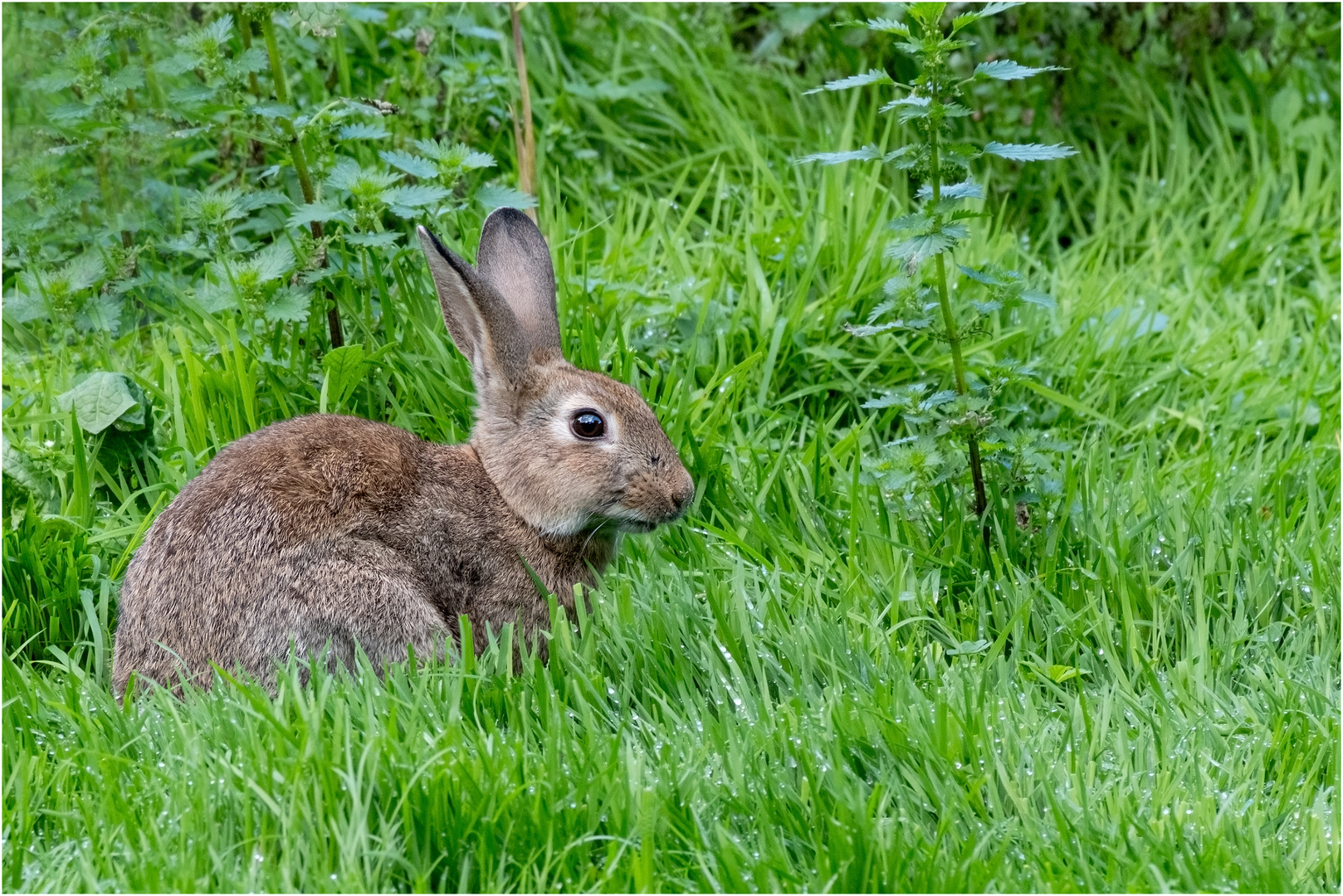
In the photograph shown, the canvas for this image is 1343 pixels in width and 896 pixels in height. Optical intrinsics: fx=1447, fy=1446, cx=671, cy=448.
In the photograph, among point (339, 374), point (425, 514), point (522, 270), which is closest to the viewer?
point (425, 514)

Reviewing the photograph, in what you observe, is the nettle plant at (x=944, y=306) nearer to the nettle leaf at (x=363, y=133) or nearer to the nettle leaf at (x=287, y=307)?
the nettle leaf at (x=363, y=133)

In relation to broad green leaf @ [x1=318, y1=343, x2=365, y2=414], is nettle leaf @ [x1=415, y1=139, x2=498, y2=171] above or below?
above

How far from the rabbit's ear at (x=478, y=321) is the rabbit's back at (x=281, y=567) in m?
0.51

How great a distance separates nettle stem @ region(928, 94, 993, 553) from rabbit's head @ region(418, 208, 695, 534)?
2.88ft

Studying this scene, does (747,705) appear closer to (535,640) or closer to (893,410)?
(535,640)

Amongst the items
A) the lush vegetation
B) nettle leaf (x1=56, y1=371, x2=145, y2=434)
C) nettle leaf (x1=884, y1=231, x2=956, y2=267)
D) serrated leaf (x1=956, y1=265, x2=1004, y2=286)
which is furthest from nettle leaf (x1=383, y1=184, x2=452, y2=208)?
serrated leaf (x1=956, y1=265, x2=1004, y2=286)

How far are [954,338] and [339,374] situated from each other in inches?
79.5

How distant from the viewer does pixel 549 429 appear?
4.46 meters

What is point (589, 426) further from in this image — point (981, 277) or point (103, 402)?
point (103, 402)

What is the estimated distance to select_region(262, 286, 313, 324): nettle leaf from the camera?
4781 mm

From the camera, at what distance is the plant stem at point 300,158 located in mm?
4895

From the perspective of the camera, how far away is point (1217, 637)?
4.08m

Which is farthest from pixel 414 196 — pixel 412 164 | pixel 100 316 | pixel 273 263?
pixel 100 316

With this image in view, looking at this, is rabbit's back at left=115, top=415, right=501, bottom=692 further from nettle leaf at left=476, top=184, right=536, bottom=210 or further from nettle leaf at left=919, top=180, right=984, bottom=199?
nettle leaf at left=919, top=180, right=984, bottom=199
